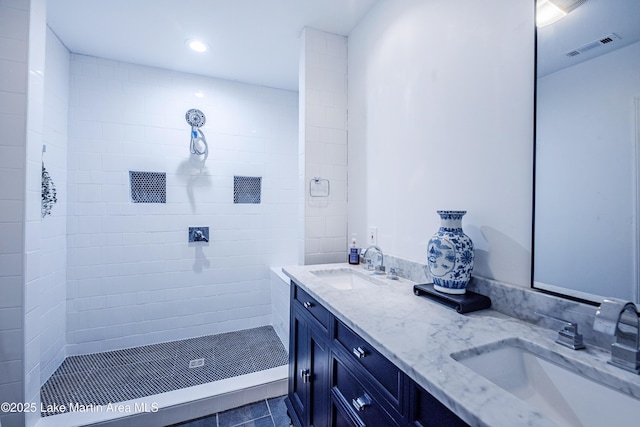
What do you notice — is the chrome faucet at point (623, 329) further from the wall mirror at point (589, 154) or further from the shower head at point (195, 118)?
the shower head at point (195, 118)

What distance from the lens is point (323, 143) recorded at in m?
2.07

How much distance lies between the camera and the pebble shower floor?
1.82 metres

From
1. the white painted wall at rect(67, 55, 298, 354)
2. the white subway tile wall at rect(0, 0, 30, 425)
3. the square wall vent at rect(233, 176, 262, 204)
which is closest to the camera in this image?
the white subway tile wall at rect(0, 0, 30, 425)

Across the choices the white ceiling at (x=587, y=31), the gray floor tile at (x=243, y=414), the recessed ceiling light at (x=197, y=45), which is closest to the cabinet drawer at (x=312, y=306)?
the gray floor tile at (x=243, y=414)

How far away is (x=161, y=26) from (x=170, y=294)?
2297 millimetres

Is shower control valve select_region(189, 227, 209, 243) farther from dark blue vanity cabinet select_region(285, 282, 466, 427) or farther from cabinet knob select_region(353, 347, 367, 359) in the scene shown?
cabinet knob select_region(353, 347, 367, 359)

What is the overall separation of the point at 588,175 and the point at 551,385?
60 cm

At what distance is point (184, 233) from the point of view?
2.66 meters

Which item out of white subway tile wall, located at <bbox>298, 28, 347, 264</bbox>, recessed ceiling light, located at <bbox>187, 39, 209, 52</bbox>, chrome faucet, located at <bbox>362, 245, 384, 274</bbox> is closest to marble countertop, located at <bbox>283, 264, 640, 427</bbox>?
chrome faucet, located at <bbox>362, 245, 384, 274</bbox>

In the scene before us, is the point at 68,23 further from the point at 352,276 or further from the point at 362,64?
the point at 352,276

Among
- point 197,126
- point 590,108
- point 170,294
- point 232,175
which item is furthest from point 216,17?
point 170,294

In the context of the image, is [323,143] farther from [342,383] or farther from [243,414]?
[243,414]

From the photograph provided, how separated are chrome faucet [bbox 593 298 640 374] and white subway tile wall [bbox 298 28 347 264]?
156 cm

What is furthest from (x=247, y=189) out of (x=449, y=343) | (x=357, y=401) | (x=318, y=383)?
(x=449, y=343)
